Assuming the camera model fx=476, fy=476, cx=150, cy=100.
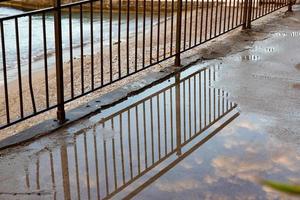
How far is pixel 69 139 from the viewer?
3.81 m

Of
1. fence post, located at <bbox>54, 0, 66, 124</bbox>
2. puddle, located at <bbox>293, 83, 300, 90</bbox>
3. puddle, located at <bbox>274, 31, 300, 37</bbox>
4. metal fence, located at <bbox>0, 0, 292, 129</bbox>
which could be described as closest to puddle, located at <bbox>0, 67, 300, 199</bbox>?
fence post, located at <bbox>54, 0, 66, 124</bbox>

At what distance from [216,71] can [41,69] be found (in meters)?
4.11

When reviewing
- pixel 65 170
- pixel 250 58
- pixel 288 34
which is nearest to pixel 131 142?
pixel 65 170

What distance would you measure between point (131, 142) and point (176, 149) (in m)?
0.37

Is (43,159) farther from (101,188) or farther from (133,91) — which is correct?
(133,91)

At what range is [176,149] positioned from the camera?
3.67m

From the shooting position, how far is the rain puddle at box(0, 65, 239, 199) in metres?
3.06

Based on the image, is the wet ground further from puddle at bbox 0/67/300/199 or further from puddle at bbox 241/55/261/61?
puddle at bbox 241/55/261/61

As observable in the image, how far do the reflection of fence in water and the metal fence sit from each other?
52 cm

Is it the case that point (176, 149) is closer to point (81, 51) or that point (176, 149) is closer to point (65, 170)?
point (65, 170)

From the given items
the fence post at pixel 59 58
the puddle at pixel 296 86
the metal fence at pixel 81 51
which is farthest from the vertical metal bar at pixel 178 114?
the puddle at pixel 296 86

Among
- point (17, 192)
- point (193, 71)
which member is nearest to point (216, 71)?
point (193, 71)

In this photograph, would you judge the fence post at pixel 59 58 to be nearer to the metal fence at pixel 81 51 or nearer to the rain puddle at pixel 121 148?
the metal fence at pixel 81 51

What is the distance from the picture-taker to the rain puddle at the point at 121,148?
10.0 ft
